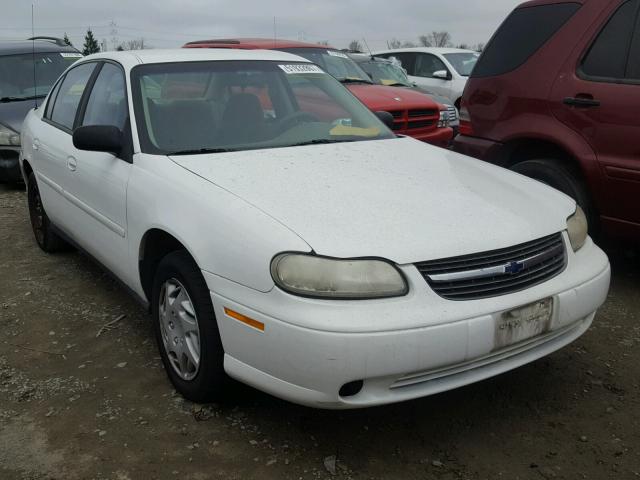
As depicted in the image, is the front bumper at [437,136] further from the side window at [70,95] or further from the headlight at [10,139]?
the headlight at [10,139]

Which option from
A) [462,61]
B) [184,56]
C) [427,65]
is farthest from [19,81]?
[462,61]

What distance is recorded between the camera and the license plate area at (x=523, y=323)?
98.8 inches

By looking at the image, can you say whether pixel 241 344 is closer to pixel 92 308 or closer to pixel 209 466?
pixel 209 466

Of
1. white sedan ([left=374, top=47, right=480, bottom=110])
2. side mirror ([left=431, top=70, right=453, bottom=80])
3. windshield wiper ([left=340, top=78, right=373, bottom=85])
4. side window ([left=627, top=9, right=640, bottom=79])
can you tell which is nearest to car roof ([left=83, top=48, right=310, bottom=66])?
side window ([left=627, top=9, right=640, bottom=79])

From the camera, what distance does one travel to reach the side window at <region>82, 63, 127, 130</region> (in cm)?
368

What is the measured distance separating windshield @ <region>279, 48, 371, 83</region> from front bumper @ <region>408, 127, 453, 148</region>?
1.17 meters

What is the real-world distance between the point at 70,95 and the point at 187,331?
2.39m

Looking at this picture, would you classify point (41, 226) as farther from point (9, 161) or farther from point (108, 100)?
point (9, 161)

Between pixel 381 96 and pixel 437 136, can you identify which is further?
pixel 437 136

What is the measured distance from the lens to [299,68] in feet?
13.8

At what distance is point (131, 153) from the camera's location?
336cm

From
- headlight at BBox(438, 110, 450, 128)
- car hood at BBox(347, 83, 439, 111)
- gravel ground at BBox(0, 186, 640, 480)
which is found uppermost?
car hood at BBox(347, 83, 439, 111)

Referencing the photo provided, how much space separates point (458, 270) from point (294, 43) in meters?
6.80

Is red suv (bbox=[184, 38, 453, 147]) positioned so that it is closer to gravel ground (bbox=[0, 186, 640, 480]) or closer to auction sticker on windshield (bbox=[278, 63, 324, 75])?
auction sticker on windshield (bbox=[278, 63, 324, 75])
